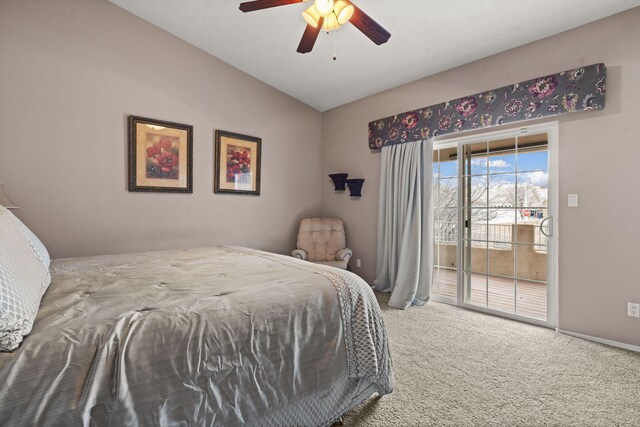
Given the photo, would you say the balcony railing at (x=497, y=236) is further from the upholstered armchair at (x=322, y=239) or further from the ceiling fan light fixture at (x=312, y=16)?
the ceiling fan light fixture at (x=312, y=16)

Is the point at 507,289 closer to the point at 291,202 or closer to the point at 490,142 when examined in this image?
the point at 490,142

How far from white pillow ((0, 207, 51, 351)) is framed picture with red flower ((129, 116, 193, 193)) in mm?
1827

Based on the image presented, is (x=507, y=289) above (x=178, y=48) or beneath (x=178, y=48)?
beneath

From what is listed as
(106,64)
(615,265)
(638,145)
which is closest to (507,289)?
(615,265)

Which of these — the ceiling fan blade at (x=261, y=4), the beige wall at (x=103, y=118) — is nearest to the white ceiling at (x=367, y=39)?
the beige wall at (x=103, y=118)

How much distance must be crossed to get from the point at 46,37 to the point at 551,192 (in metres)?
4.73

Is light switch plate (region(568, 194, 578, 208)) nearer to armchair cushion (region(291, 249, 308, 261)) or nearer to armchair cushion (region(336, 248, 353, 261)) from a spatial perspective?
armchair cushion (region(336, 248, 353, 261))

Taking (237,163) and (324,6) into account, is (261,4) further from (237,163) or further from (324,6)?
(237,163)

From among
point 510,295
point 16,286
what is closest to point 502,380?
point 510,295

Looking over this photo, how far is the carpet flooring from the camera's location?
1.68 metres

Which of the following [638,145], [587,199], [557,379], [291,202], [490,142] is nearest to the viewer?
[557,379]

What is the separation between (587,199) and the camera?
8.68 ft

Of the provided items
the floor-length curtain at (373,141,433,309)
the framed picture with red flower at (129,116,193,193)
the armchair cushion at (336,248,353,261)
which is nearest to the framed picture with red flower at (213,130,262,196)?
the framed picture with red flower at (129,116,193,193)

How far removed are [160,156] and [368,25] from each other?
2481 mm
